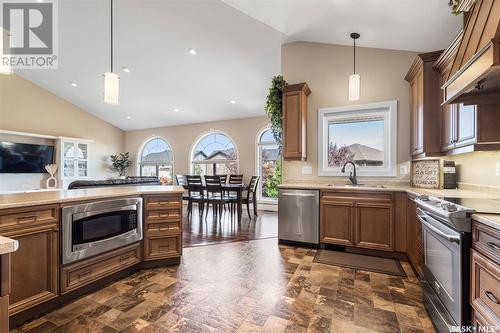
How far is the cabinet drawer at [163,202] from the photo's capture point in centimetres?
267

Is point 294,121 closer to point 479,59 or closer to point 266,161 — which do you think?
point 479,59

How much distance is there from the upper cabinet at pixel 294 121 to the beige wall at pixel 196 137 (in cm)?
330

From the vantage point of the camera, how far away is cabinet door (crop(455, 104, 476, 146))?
78.4 inches

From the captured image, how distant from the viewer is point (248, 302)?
2.05m

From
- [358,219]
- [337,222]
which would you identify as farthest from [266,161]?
[358,219]

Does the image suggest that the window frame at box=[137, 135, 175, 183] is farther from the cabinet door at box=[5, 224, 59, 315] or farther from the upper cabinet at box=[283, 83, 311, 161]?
the cabinet door at box=[5, 224, 59, 315]

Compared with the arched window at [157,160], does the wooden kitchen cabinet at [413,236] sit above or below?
below

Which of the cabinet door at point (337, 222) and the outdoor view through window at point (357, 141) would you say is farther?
the outdoor view through window at point (357, 141)

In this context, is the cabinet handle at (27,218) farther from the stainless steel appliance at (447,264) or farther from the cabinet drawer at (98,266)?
the stainless steel appliance at (447,264)

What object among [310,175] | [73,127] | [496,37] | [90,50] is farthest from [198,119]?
[496,37]

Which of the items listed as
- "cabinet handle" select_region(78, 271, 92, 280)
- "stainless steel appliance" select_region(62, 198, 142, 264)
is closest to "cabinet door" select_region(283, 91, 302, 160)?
"stainless steel appliance" select_region(62, 198, 142, 264)

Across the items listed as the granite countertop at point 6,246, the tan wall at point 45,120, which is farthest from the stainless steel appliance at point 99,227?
the tan wall at point 45,120

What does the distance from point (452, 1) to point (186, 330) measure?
3284 mm

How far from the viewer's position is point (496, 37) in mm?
1254
